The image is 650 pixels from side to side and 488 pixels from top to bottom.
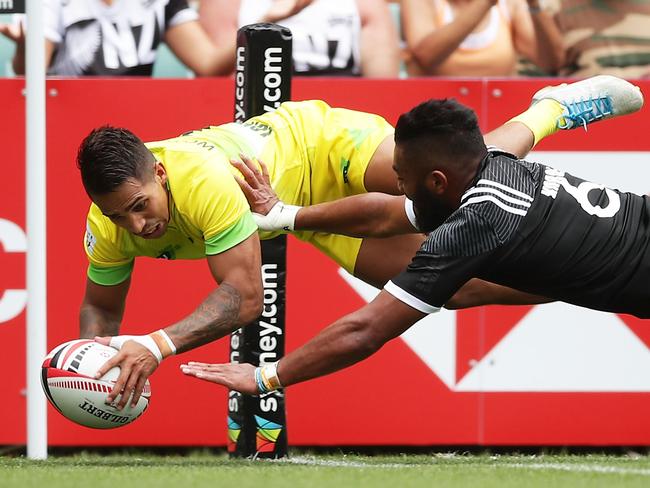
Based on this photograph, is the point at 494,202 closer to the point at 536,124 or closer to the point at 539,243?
the point at 539,243

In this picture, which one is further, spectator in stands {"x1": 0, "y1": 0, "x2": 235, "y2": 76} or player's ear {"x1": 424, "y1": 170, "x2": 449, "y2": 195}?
spectator in stands {"x1": 0, "y1": 0, "x2": 235, "y2": 76}

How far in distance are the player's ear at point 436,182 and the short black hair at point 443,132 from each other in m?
0.06

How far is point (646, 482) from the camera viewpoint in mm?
4988

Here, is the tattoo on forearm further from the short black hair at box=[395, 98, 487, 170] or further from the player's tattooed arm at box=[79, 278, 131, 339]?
the short black hair at box=[395, 98, 487, 170]

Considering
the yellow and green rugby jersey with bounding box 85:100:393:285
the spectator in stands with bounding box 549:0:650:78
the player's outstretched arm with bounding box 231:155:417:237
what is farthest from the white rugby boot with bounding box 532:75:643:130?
the spectator in stands with bounding box 549:0:650:78

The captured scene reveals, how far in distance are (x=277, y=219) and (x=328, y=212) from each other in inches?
9.4

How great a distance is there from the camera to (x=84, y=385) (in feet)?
17.8

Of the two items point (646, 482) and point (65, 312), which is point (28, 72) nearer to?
point (65, 312)

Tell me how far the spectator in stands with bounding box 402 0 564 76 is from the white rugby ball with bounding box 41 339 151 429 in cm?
A: 346

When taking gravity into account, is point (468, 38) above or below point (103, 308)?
above

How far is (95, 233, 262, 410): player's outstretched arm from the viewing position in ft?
17.7

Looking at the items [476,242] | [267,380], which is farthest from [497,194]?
[267,380]

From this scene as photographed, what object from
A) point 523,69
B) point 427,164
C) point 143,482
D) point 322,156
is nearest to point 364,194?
point 322,156

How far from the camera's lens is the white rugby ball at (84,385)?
5.42m
